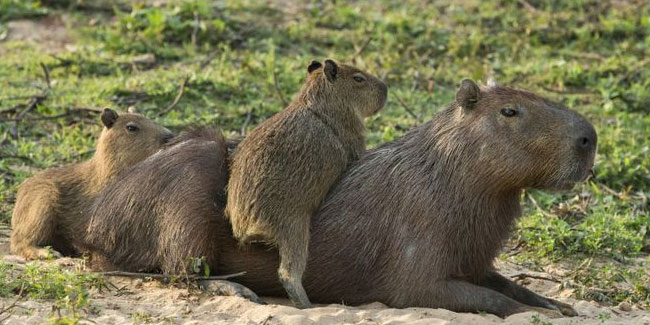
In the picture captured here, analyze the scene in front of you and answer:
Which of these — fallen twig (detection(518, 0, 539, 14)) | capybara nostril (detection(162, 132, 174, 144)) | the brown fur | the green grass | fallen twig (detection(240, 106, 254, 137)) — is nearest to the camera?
the brown fur

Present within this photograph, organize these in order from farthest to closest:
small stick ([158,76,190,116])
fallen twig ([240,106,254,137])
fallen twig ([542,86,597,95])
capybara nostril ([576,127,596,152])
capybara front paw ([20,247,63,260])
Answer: fallen twig ([542,86,597,95]), small stick ([158,76,190,116]), fallen twig ([240,106,254,137]), capybara front paw ([20,247,63,260]), capybara nostril ([576,127,596,152])

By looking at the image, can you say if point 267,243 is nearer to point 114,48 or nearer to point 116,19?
point 114,48

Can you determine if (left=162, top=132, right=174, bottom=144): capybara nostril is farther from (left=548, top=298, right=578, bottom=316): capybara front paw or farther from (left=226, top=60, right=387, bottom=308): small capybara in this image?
(left=548, top=298, right=578, bottom=316): capybara front paw

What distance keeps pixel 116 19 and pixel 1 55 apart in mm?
1427

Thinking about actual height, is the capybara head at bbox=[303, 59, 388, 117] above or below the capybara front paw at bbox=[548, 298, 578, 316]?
above

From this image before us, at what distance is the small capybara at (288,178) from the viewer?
5.61 metres

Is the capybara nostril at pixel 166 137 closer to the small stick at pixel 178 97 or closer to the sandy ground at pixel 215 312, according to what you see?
the sandy ground at pixel 215 312

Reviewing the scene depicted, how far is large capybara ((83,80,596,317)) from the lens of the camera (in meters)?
5.62

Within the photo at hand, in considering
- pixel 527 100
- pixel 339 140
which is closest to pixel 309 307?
pixel 339 140

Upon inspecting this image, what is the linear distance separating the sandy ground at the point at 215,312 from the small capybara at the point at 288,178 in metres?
0.26

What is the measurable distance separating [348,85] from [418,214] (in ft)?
3.45

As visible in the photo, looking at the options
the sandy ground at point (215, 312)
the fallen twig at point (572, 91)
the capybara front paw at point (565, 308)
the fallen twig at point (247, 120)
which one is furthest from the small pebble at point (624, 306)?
the fallen twig at point (572, 91)

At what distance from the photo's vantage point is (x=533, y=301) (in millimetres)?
5945

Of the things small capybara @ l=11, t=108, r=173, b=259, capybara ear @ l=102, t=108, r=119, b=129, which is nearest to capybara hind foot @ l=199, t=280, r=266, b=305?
small capybara @ l=11, t=108, r=173, b=259
